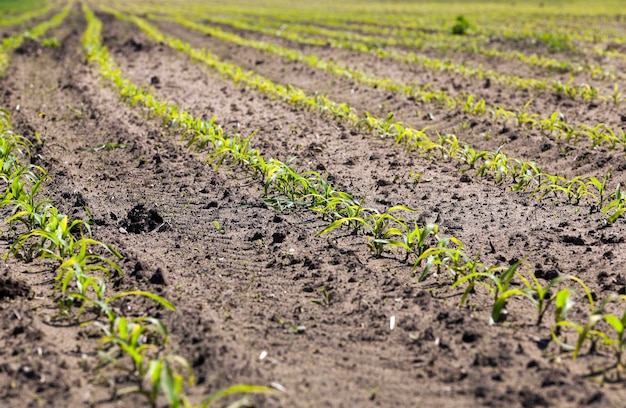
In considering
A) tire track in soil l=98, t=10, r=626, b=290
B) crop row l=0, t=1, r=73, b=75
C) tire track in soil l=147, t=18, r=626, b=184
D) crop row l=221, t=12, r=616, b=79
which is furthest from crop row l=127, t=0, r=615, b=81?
crop row l=0, t=1, r=73, b=75

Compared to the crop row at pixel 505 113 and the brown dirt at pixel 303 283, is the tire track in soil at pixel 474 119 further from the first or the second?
the brown dirt at pixel 303 283

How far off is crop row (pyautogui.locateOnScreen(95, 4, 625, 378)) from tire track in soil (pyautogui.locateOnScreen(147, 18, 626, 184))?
218 cm

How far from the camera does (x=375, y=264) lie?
433 centimetres

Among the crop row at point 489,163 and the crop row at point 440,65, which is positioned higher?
the crop row at point 440,65

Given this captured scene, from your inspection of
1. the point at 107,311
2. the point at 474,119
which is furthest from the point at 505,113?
the point at 107,311

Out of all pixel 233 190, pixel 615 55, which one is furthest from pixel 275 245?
pixel 615 55

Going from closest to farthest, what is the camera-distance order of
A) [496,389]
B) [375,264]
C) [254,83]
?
[496,389], [375,264], [254,83]

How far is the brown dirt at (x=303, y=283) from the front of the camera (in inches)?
121

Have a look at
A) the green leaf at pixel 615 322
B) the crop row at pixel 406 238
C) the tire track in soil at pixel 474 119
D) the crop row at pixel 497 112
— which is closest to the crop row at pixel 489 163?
the tire track in soil at pixel 474 119

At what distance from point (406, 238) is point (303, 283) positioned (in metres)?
0.75

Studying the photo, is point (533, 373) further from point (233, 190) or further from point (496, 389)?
point (233, 190)

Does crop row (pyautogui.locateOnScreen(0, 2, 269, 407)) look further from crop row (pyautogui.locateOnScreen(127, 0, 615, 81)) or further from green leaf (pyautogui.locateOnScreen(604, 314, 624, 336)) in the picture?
crop row (pyautogui.locateOnScreen(127, 0, 615, 81))

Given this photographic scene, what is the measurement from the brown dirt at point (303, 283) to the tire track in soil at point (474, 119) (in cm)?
29

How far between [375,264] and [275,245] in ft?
2.35
